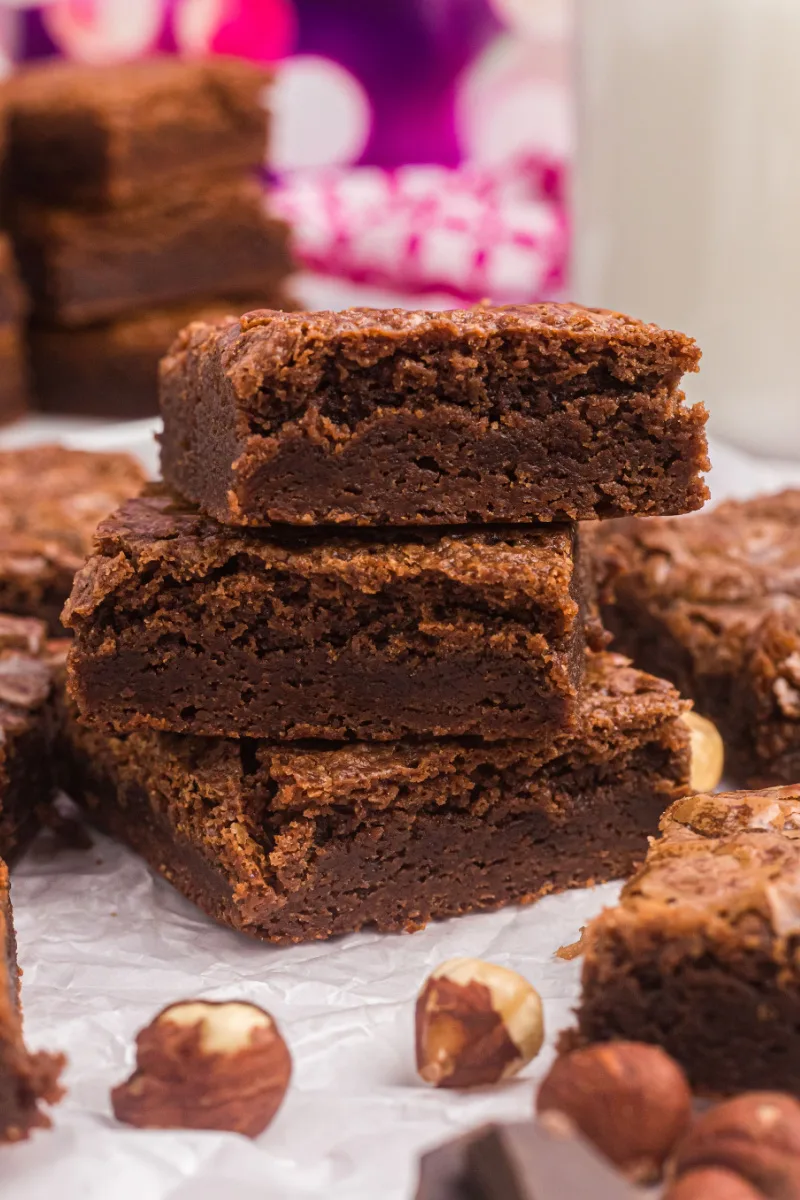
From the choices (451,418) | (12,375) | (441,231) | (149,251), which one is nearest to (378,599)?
(451,418)

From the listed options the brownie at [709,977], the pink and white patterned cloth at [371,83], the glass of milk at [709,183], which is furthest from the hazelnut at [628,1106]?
the pink and white patterned cloth at [371,83]

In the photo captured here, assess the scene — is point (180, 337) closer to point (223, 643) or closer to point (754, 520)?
point (223, 643)

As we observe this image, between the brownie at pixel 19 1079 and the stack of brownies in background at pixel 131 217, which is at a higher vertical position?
the stack of brownies in background at pixel 131 217

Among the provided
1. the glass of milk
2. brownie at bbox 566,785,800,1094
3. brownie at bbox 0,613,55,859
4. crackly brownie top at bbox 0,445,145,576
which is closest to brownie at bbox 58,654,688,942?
brownie at bbox 0,613,55,859

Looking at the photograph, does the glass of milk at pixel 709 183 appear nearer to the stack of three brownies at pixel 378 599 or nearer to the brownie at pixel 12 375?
the stack of three brownies at pixel 378 599

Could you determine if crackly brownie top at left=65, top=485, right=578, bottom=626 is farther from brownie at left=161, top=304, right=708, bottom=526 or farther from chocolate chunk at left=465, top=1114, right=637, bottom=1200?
chocolate chunk at left=465, top=1114, right=637, bottom=1200
